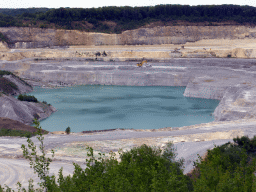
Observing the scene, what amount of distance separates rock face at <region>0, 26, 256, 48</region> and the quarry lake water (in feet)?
88.3

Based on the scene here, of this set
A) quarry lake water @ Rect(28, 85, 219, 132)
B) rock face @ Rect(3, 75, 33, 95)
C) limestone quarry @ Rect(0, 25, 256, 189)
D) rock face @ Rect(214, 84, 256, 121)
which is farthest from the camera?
rock face @ Rect(3, 75, 33, 95)

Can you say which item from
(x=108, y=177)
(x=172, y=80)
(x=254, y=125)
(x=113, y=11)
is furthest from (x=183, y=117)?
(x=113, y=11)

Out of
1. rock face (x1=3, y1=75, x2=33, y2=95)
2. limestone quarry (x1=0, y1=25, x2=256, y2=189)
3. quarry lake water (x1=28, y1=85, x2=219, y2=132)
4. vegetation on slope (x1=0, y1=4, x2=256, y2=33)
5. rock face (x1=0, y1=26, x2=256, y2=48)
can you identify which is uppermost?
vegetation on slope (x1=0, y1=4, x2=256, y2=33)

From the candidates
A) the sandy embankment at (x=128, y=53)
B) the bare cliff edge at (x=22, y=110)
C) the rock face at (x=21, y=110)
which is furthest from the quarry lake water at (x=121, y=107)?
the sandy embankment at (x=128, y=53)

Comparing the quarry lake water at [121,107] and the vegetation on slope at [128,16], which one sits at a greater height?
the vegetation on slope at [128,16]

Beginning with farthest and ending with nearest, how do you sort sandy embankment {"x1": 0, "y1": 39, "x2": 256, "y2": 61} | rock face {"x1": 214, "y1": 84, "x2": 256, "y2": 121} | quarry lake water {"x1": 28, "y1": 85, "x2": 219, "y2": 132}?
sandy embankment {"x1": 0, "y1": 39, "x2": 256, "y2": 61}
quarry lake water {"x1": 28, "y1": 85, "x2": 219, "y2": 132}
rock face {"x1": 214, "y1": 84, "x2": 256, "y2": 121}

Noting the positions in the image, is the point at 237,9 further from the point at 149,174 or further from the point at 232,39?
the point at 149,174

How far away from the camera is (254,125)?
25578mm

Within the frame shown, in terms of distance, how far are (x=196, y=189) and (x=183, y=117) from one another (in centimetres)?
2938

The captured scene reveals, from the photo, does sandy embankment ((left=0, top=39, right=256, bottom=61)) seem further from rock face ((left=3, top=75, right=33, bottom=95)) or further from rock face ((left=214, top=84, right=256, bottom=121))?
rock face ((left=214, top=84, right=256, bottom=121))

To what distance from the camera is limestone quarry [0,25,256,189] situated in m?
23.1

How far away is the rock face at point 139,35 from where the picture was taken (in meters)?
84.4

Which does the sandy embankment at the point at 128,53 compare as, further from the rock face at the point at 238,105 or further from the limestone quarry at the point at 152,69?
the rock face at the point at 238,105

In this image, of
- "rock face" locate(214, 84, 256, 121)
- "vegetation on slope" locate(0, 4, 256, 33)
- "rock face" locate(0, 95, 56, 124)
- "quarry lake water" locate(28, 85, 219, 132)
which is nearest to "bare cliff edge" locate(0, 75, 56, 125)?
"rock face" locate(0, 95, 56, 124)
